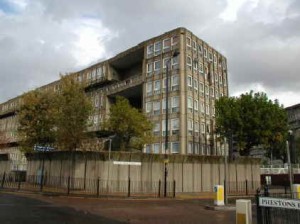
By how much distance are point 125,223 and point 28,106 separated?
29002mm

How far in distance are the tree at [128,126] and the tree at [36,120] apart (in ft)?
20.6

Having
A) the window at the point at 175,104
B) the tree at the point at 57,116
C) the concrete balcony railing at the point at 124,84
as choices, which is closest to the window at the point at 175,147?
the window at the point at 175,104

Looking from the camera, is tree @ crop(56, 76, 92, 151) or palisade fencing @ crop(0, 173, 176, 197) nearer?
palisade fencing @ crop(0, 173, 176, 197)

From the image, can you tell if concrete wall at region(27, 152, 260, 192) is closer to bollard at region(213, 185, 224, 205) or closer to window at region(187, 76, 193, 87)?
bollard at region(213, 185, 224, 205)

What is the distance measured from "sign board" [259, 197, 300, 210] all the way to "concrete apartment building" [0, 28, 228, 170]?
38548 millimetres

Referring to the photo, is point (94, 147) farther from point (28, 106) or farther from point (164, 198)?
point (164, 198)

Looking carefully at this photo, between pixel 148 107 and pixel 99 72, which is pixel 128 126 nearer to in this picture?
pixel 148 107

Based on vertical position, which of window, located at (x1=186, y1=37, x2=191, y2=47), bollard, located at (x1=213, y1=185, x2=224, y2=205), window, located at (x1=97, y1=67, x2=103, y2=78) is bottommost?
bollard, located at (x1=213, y1=185, x2=224, y2=205)

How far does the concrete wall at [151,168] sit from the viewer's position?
2867 centimetres

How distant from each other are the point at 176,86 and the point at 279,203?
43736mm

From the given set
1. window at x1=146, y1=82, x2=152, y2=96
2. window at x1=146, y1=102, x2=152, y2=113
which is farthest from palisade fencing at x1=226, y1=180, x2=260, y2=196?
window at x1=146, y1=82, x2=152, y2=96

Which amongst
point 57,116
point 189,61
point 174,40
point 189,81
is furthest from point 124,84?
point 57,116

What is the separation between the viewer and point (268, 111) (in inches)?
1769

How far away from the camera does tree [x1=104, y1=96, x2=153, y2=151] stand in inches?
1531
